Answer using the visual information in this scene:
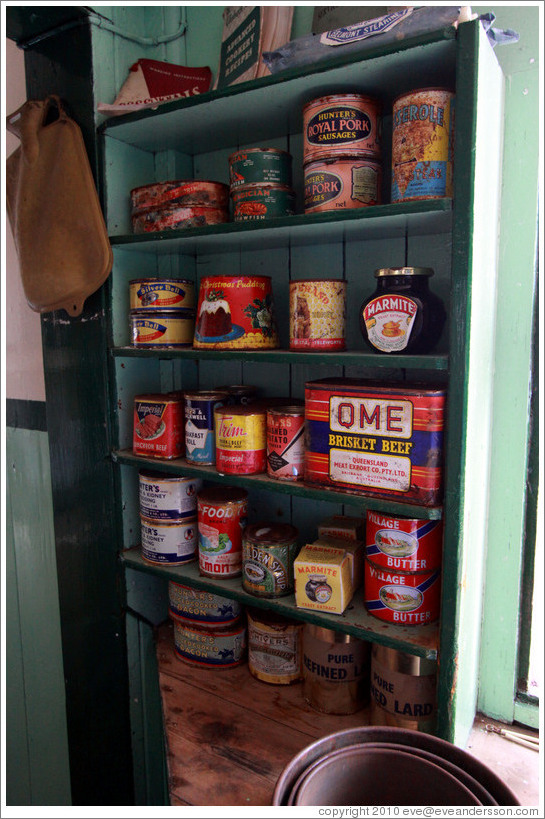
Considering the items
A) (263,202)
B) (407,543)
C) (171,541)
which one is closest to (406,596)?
(407,543)

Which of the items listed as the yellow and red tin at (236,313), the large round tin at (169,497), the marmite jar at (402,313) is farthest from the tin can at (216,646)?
the marmite jar at (402,313)

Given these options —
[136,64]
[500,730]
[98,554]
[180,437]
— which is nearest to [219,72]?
[136,64]

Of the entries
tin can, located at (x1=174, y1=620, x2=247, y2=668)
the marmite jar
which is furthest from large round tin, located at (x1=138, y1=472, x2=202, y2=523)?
the marmite jar

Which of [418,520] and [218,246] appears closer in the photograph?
[418,520]

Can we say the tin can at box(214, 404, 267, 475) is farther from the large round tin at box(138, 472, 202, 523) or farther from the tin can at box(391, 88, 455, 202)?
the tin can at box(391, 88, 455, 202)

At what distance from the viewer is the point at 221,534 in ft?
4.75

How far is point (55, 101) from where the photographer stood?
153 cm

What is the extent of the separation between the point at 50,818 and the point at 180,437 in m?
0.82

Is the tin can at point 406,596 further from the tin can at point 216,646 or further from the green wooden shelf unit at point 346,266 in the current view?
the tin can at point 216,646

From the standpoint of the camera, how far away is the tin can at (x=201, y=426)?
1410 millimetres

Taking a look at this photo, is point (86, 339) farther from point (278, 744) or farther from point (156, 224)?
point (278, 744)

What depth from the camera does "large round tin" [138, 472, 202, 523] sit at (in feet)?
4.95

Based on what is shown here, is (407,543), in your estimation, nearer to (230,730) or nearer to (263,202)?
(230,730)

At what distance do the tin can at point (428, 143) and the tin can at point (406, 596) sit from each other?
0.72m
